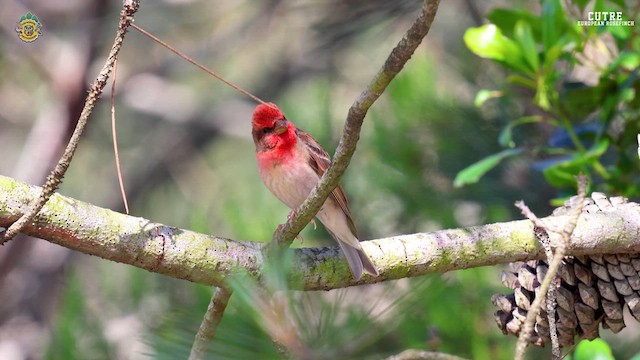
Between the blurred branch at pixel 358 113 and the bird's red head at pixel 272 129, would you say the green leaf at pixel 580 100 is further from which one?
the blurred branch at pixel 358 113

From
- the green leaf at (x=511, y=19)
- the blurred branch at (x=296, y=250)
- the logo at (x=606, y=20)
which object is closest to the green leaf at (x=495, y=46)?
the green leaf at (x=511, y=19)

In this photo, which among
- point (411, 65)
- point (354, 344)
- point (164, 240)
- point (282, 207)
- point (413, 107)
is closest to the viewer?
point (354, 344)

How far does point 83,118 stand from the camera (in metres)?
1.54

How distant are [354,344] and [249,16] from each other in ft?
16.1

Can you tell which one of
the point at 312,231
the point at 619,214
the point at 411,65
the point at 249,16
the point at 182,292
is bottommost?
the point at 619,214

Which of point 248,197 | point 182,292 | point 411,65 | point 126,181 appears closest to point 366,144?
point 411,65

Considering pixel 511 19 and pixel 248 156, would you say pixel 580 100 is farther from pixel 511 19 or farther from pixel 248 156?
pixel 248 156

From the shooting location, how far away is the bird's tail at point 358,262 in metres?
2.15

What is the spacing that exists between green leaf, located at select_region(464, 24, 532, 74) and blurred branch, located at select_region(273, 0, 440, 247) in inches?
35.3

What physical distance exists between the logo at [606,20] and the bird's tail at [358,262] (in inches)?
39.3

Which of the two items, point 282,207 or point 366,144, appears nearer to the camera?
point 366,144

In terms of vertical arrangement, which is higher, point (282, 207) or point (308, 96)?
point (308, 96)

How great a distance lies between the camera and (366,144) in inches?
159

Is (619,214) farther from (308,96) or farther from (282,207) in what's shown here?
(308,96)
